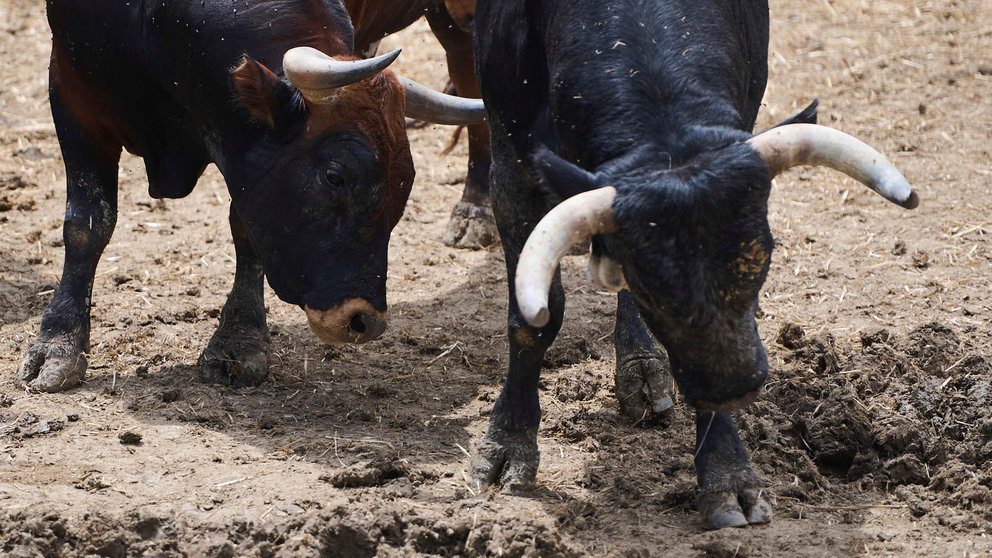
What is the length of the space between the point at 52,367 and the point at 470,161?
3.24 metres

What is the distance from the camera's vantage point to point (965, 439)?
4.30 metres

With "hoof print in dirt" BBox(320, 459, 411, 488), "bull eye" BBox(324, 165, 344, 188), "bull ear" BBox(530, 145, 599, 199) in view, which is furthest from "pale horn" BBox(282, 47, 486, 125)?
"hoof print in dirt" BBox(320, 459, 411, 488)

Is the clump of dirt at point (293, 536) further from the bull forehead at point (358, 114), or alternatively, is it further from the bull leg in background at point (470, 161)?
the bull leg in background at point (470, 161)

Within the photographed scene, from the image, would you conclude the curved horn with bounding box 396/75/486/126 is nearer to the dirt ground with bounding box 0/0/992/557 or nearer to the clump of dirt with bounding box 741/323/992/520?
the dirt ground with bounding box 0/0/992/557

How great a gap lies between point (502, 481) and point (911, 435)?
1528mm

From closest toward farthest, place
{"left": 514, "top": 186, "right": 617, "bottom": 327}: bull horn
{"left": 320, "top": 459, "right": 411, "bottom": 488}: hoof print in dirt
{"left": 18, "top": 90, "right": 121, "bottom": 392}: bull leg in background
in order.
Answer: {"left": 514, "top": 186, "right": 617, "bottom": 327}: bull horn, {"left": 320, "top": 459, "right": 411, "bottom": 488}: hoof print in dirt, {"left": 18, "top": 90, "right": 121, "bottom": 392}: bull leg in background

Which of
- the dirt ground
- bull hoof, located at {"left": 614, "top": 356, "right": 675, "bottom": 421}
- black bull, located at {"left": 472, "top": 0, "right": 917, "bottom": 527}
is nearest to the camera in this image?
black bull, located at {"left": 472, "top": 0, "right": 917, "bottom": 527}

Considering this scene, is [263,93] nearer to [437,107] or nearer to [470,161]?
[437,107]

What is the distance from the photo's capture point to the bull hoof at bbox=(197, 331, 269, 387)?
5.19 meters

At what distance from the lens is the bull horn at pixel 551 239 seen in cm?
288

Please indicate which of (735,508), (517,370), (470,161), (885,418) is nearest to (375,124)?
(517,370)

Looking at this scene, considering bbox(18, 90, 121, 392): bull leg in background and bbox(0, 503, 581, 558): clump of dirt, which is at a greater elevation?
bbox(18, 90, 121, 392): bull leg in background

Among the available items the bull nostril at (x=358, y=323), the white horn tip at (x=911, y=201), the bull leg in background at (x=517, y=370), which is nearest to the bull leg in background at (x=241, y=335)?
the bull nostril at (x=358, y=323)

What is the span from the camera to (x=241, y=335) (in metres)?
5.29
